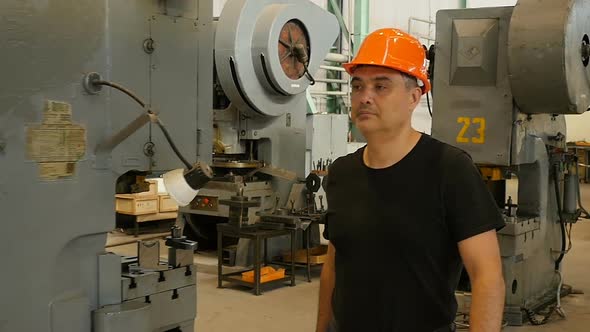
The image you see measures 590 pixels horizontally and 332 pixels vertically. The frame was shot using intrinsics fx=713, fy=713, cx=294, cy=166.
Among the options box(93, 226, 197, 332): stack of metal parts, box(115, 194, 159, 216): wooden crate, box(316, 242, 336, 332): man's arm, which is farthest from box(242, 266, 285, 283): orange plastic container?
box(316, 242, 336, 332): man's arm

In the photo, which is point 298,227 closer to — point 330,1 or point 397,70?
point 397,70

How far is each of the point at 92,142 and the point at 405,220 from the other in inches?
35.0

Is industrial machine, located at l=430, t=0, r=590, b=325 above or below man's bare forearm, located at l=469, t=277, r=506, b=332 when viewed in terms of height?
above

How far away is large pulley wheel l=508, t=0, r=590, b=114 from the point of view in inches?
120

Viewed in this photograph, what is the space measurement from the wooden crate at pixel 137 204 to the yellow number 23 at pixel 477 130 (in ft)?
9.09

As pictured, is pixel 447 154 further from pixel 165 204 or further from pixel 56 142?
pixel 165 204

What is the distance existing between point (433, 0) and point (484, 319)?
26.7ft

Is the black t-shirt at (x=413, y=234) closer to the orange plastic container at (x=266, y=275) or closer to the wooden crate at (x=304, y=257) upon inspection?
the orange plastic container at (x=266, y=275)

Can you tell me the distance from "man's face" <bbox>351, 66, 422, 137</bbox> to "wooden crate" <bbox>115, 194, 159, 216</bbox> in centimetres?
411

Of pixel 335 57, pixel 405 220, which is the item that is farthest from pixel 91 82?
pixel 335 57

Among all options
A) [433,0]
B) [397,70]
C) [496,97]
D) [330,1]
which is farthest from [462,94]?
[433,0]

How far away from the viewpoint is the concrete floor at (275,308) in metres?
3.40

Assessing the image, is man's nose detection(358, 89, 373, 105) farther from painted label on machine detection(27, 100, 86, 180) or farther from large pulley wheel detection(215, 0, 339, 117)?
large pulley wheel detection(215, 0, 339, 117)

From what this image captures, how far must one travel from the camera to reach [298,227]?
420 centimetres
